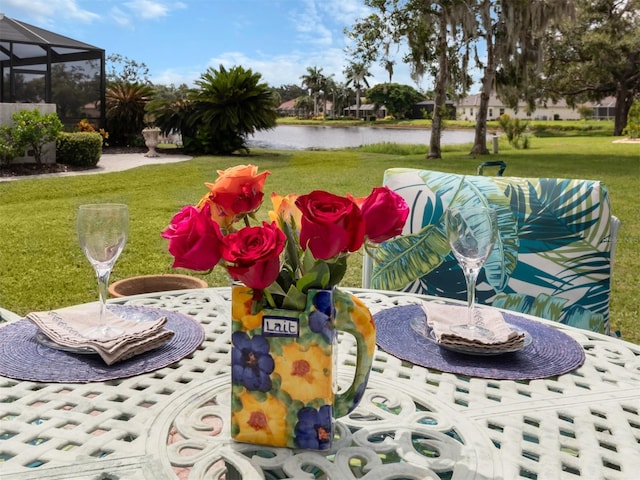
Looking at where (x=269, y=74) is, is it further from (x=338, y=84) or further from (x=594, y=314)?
(x=338, y=84)

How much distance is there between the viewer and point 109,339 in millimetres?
1029

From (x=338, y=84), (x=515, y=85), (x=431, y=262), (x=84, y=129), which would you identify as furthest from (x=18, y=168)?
(x=338, y=84)

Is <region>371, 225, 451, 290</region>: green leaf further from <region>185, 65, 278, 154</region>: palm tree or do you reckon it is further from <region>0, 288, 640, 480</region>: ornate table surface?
<region>185, 65, 278, 154</region>: palm tree

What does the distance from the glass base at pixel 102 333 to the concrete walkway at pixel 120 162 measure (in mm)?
8405

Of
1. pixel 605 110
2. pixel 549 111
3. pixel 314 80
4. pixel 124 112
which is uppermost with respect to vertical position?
pixel 314 80

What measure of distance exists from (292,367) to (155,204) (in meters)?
6.52

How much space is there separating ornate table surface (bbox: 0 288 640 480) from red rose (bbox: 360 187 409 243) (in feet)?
0.91

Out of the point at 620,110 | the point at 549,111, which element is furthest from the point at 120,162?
the point at 549,111

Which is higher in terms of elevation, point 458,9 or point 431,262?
point 458,9

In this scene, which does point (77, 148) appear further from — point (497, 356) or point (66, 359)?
point (497, 356)

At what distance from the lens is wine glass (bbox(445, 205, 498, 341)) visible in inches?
43.0

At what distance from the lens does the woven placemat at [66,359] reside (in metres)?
0.95

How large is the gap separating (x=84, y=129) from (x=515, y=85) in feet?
34.2

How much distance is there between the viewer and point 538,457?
2.49 feet
